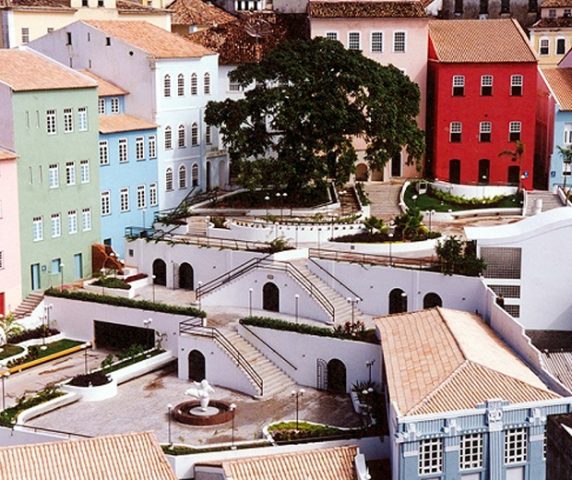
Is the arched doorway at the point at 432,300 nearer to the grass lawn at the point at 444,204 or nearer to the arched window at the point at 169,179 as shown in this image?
the grass lawn at the point at 444,204

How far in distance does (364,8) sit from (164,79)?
46.0 ft

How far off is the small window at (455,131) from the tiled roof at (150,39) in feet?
47.2

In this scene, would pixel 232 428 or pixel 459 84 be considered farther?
pixel 459 84

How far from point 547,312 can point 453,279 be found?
408cm

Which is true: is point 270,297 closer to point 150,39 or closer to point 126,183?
point 126,183

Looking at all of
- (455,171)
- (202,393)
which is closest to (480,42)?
(455,171)

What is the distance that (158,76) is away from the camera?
59.9 m

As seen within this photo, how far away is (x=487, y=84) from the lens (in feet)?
217

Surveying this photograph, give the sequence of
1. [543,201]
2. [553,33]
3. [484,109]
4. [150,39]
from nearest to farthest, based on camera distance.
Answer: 1. [543,201]
2. [150,39]
3. [484,109]
4. [553,33]

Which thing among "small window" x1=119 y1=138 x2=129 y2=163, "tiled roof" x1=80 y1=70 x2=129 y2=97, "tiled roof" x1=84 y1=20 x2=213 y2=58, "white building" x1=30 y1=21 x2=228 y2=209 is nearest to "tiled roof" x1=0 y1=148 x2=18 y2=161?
"small window" x1=119 y1=138 x2=129 y2=163

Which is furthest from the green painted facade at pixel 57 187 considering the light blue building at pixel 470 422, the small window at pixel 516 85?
the small window at pixel 516 85

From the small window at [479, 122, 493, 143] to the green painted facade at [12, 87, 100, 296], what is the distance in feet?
74.7

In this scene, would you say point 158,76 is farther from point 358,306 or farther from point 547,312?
point 547,312

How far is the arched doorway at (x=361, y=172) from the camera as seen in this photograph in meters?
67.6
